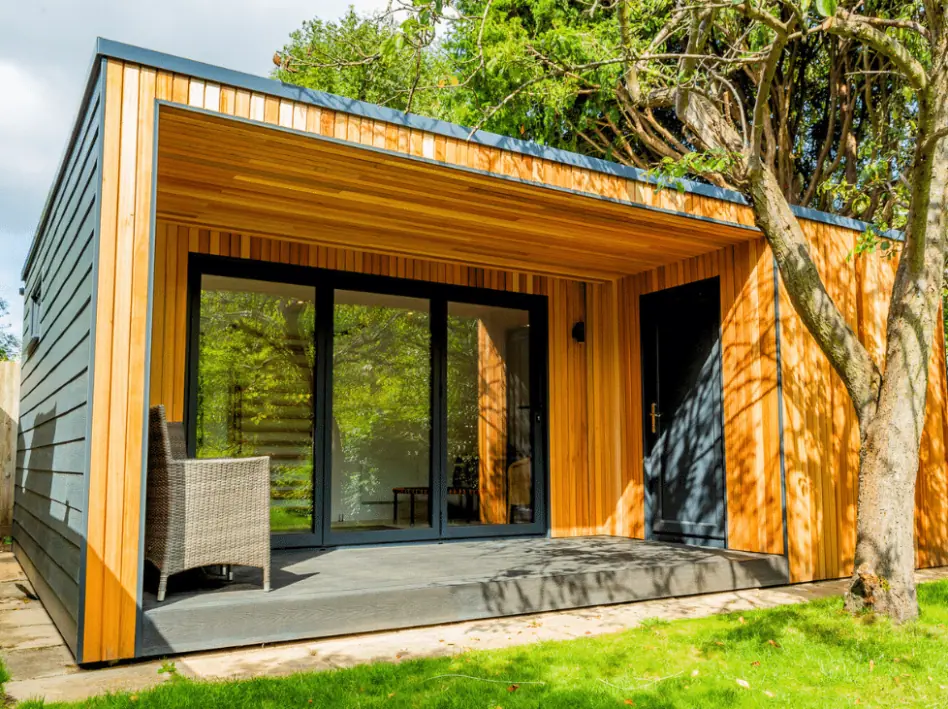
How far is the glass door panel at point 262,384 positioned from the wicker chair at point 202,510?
1.52 metres

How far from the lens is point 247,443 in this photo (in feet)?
17.6

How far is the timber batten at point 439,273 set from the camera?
320 cm

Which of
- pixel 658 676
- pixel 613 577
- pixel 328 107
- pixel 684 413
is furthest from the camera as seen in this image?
pixel 684 413

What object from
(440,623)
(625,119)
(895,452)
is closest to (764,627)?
(895,452)

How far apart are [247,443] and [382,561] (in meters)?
1.33

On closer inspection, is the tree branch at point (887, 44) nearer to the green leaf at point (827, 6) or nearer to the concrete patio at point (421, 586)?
the green leaf at point (827, 6)

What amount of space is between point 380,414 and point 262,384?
90cm

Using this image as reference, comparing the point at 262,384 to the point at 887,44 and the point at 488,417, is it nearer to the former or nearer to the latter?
the point at 488,417

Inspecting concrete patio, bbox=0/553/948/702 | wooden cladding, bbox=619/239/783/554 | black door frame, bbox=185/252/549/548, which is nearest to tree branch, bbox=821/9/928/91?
wooden cladding, bbox=619/239/783/554

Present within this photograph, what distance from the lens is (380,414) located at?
585 cm

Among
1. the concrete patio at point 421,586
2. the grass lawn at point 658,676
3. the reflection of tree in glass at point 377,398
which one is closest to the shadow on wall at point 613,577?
the concrete patio at point 421,586

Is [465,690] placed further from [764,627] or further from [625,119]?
[625,119]

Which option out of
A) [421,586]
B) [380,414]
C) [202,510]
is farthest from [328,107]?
[380,414]

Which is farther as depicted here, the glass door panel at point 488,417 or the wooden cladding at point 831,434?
the glass door panel at point 488,417
